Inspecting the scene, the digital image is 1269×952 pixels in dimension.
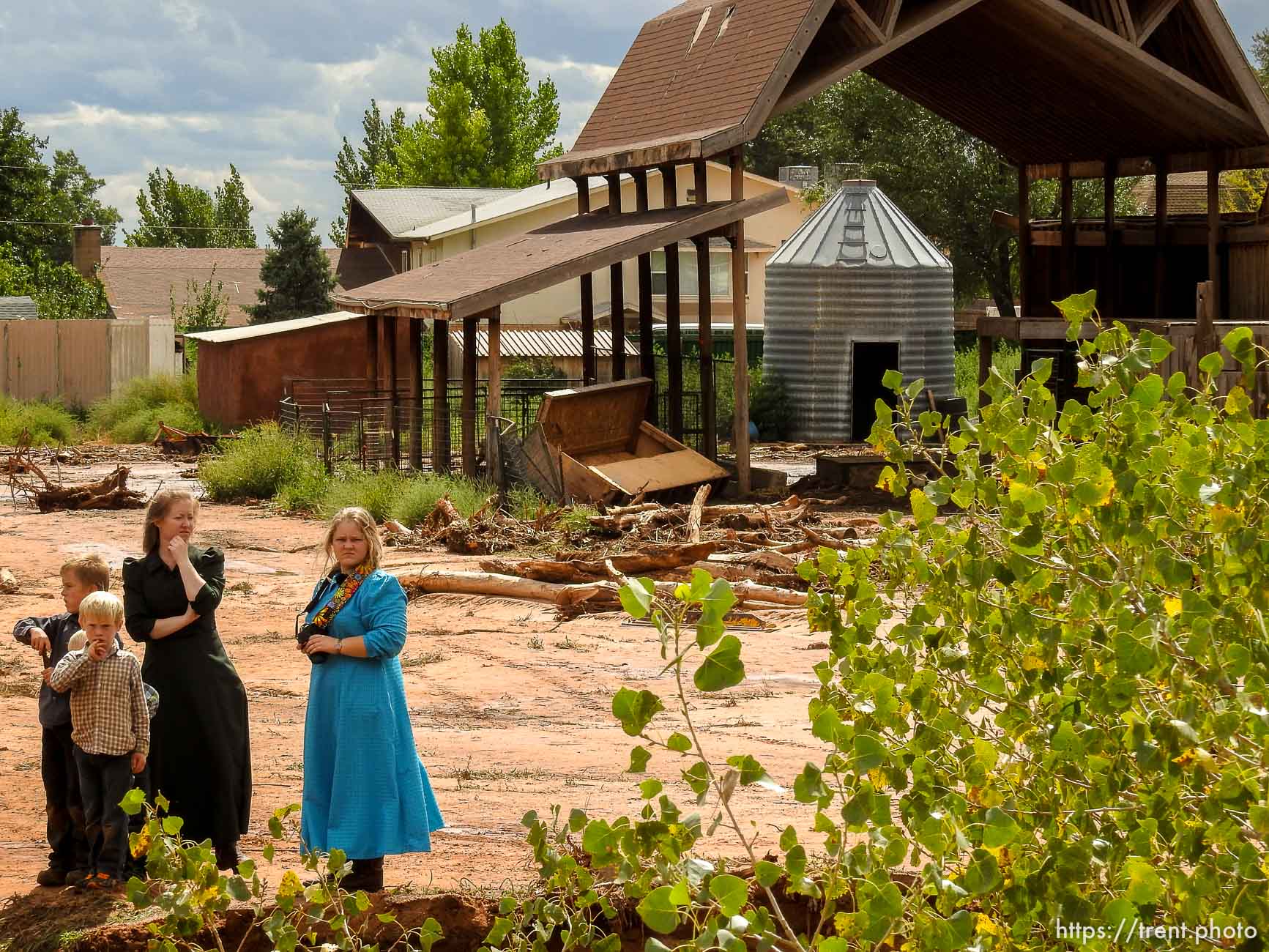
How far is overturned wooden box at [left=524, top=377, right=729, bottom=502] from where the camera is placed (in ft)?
59.4

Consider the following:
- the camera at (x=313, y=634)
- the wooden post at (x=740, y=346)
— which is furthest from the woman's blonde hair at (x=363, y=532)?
the wooden post at (x=740, y=346)

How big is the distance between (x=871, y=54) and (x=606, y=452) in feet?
20.0

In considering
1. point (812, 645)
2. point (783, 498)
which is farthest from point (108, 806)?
point (783, 498)

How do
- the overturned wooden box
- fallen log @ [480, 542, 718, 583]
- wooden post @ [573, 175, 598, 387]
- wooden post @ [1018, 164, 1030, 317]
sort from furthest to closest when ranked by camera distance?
wooden post @ [1018, 164, 1030, 317]
wooden post @ [573, 175, 598, 387]
the overturned wooden box
fallen log @ [480, 542, 718, 583]

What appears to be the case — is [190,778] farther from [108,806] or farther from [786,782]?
[786,782]

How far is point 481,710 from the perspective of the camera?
10109mm

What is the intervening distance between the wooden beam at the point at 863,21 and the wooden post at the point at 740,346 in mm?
2187

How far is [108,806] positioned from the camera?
243 inches

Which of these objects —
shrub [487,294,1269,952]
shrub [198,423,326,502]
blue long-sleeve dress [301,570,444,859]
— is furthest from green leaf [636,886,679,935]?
shrub [198,423,326,502]

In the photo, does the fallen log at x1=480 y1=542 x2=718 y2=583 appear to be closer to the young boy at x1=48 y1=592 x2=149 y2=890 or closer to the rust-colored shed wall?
the young boy at x1=48 y1=592 x2=149 y2=890

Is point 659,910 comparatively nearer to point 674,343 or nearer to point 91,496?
point 674,343

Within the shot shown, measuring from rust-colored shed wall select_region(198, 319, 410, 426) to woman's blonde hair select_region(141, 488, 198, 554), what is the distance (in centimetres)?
2231

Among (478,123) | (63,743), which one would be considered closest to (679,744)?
(63,743)

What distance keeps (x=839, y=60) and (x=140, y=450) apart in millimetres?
16126
